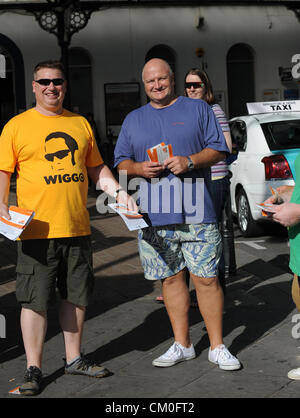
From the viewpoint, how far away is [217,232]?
4465 mm

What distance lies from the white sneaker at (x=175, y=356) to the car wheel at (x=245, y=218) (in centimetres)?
487

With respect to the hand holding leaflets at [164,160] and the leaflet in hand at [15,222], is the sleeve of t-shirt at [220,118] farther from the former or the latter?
the leaflet in hand at [15,222]

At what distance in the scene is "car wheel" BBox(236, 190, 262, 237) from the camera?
9.27 metres

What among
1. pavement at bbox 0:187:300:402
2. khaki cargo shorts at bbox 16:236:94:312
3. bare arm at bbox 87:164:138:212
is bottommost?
pavement at bbox 0:187:300:402

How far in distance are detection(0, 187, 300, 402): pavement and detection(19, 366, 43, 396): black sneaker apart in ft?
0.21

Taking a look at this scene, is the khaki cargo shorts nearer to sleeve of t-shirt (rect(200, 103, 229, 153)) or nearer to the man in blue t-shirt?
the man in blue t-shirt

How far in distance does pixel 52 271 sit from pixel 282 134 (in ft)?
17.7

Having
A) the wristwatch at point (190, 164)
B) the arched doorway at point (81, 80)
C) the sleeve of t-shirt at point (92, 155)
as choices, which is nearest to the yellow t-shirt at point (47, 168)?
the sleeve of t-shirt at point (92, 155)

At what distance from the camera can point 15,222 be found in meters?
3.90

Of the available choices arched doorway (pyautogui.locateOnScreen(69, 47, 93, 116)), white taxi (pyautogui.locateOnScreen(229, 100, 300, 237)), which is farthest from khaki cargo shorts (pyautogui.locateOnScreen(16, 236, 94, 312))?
arched doorway (pyautogui.locateOnScreen(69, 47, 93, 116))

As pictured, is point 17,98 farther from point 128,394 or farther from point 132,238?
point 128,394

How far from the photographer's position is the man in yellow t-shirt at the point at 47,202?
4086 mm

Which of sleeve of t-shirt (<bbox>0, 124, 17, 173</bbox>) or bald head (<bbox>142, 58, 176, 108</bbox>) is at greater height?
bald head (<bbox>142, 58, 176, 108</bbox>)

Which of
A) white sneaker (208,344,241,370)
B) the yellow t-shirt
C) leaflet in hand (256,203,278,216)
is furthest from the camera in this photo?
white sneaker (208,344,241,370)
